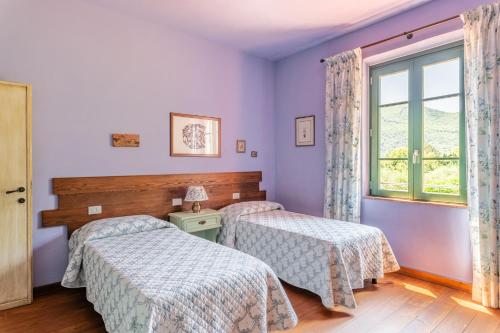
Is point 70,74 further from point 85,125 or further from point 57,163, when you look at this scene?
point 57,163

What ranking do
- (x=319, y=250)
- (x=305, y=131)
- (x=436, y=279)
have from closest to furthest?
(x=319, y=250)
(x=436, y=279)
(x=305, y=131)

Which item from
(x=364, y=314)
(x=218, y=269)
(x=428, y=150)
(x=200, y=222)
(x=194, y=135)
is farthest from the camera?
(x=194, y=135)

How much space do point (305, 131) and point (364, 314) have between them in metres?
2.30

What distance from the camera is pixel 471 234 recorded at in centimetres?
243

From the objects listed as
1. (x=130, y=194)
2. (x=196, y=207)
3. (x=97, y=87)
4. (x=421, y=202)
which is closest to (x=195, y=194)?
(x=196, y=207)

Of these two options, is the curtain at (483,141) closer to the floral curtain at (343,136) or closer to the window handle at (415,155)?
the window handle at (415,155)

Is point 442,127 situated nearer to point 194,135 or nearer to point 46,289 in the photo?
point 194,135

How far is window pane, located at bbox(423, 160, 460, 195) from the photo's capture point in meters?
2.71

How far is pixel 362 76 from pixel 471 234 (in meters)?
1.90

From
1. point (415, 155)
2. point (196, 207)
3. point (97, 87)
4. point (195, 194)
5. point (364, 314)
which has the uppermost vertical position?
point (97, 87)

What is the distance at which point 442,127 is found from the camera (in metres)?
2.79

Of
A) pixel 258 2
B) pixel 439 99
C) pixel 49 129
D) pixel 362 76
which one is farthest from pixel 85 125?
pixel 439 99

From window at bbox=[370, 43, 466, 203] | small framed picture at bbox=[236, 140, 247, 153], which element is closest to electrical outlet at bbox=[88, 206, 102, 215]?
small framed picture at bbox=[236, 140, 247, 153]

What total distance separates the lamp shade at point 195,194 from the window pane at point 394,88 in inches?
88.7
